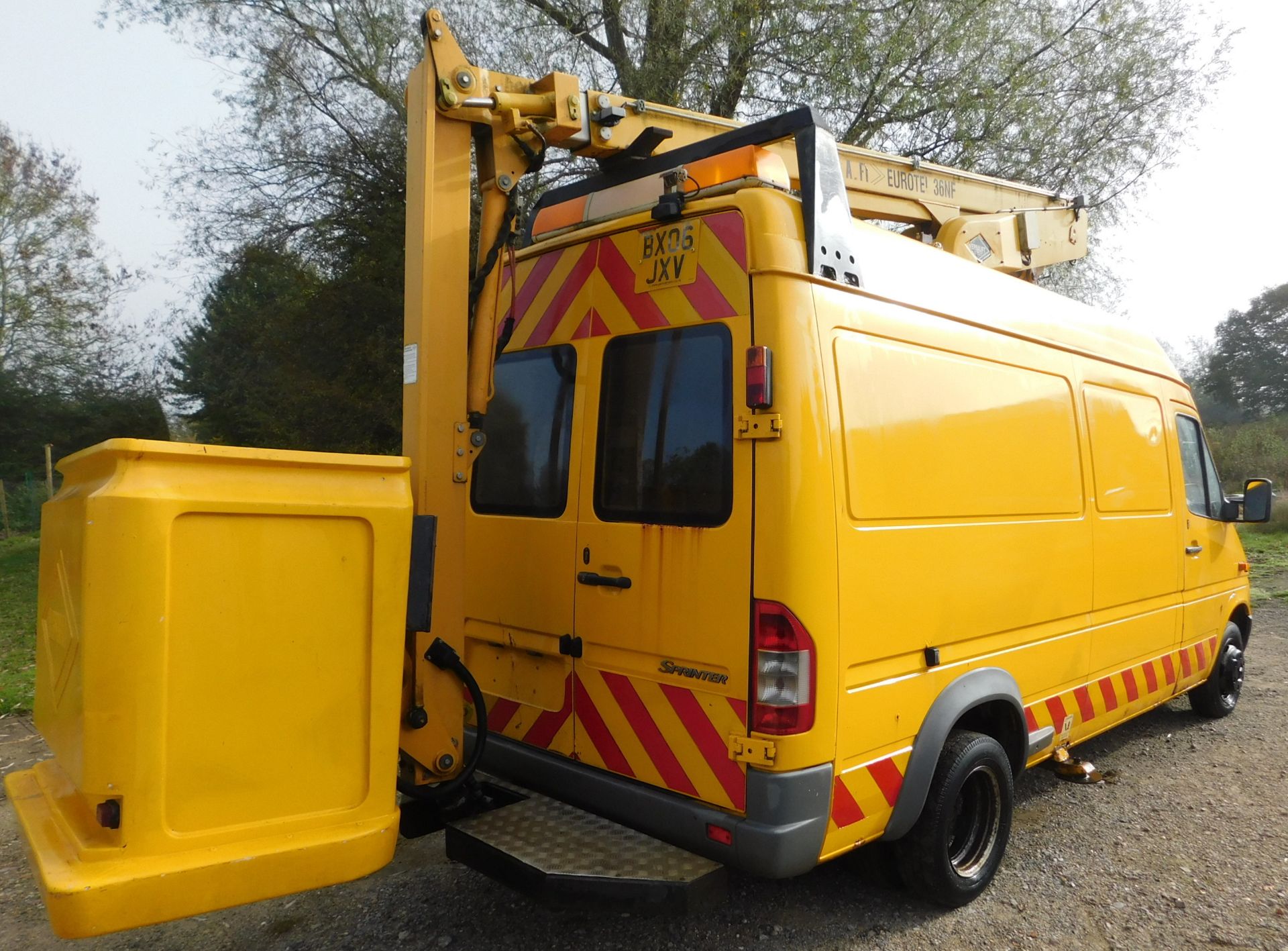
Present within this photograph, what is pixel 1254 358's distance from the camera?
44.2 metres

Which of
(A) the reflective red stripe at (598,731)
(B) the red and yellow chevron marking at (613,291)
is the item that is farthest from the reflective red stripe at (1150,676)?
(B) the red and yellow chevron marking at (613,291)

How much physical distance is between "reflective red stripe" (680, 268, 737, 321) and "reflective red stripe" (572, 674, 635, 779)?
137cm

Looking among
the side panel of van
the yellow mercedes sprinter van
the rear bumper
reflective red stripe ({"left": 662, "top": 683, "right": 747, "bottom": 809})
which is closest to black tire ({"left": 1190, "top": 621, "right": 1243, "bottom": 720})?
the yellow mercedes sprinter van

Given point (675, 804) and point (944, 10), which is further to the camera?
point (944, 10)

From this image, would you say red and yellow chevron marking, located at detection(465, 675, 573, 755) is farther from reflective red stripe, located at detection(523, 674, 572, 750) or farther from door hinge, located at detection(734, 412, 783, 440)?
door hinge, located at detection(734, 412, 783, 440)

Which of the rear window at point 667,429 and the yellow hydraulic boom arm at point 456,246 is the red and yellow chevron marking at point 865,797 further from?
the yellow hydraulic boom arm at point 456,246

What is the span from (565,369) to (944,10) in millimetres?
9287

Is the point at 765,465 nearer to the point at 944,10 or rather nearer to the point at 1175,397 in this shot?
the point at 1175,397

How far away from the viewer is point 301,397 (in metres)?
11.7

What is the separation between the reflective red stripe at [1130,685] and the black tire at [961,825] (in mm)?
1383

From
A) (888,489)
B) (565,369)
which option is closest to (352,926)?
(565,369)

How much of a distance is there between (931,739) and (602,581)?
128 centimetres

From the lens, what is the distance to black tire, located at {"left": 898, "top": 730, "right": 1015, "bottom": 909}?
3.22m

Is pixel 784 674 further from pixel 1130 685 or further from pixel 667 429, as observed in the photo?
pixel 1130 685
